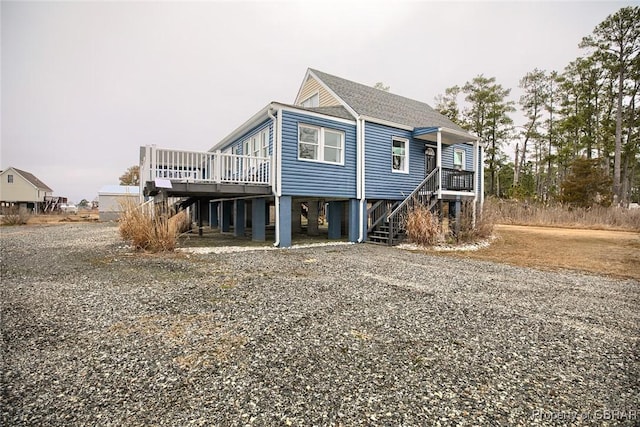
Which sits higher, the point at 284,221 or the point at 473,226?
the point at 284,221

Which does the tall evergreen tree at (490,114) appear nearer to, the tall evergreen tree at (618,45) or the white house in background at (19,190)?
the tall evergreen tree at (618,45)

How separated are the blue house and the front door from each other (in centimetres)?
5

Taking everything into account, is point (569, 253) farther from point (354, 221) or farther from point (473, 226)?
point (354, 221)

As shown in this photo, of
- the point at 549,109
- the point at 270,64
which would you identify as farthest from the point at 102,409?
the point at 549,109

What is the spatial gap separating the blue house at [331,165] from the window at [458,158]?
10cm

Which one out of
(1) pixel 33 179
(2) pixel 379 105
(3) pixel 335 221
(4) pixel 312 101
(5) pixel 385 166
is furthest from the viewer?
(1) pixel 33 179

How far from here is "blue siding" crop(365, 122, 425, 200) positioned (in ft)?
38.9

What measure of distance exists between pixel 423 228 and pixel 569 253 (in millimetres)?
4286

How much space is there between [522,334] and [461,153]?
565 inches

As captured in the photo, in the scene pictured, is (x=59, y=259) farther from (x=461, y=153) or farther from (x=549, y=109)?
(x=549, y=109)

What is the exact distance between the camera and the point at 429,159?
46.8 ft

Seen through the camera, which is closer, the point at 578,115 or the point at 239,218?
the point at 239,218

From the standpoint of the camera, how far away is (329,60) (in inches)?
1212

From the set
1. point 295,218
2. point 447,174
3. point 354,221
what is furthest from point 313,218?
point 447,174
